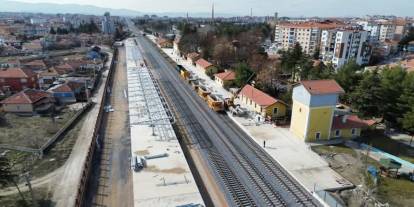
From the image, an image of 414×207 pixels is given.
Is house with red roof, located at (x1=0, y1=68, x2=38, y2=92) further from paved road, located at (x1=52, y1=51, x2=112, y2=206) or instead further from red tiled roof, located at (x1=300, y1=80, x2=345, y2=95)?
red tiled roof, located at (x1=300, y1=80, x2=345, y2=95)

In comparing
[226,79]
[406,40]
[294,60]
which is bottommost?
[226,79]

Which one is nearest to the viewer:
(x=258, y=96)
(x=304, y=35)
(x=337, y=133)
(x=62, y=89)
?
(x=337, y=133)

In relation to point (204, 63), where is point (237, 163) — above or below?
below

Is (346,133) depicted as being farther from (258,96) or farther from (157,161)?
(157,161)

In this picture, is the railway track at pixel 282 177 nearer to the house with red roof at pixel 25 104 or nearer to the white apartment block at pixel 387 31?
the house with red roof at pixel 25 104

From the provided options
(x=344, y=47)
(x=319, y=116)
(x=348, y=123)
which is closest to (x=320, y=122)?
(x=319, y=116)

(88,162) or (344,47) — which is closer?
(88,162)

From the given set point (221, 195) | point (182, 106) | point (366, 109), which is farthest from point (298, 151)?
point (182, 106)
